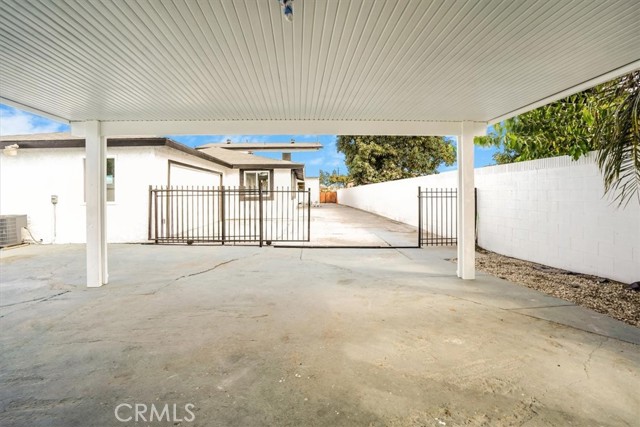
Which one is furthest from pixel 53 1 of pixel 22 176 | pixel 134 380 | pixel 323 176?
pixel 323 176

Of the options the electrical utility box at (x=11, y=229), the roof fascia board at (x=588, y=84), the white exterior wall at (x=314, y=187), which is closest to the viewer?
the roof fascia board at (x=588, y=84)

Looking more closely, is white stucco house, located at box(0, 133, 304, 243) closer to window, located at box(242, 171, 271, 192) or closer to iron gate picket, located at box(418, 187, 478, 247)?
window, located at box(242, 171, 271, 192)

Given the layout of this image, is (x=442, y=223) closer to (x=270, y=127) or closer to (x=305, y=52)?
(x=270, y=127)

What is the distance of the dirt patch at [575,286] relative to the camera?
3.70 metres

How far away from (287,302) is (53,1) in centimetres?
359

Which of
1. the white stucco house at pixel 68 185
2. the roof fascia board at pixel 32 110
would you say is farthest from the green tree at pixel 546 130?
the white stucco house at pixel 68 185

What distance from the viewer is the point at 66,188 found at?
879 cm

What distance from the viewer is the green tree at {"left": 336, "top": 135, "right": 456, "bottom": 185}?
24047 millimetres

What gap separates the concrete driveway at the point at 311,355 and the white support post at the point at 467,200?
389 mm

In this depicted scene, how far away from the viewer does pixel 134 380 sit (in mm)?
2287

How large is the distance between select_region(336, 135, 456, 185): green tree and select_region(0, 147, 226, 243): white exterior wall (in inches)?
698

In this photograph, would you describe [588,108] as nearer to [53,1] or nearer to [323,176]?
[53,1]

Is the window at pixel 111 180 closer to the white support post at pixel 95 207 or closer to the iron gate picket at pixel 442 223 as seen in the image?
the white support post at pixel 95 207

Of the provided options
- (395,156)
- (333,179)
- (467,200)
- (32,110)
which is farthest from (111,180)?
(333,179)
